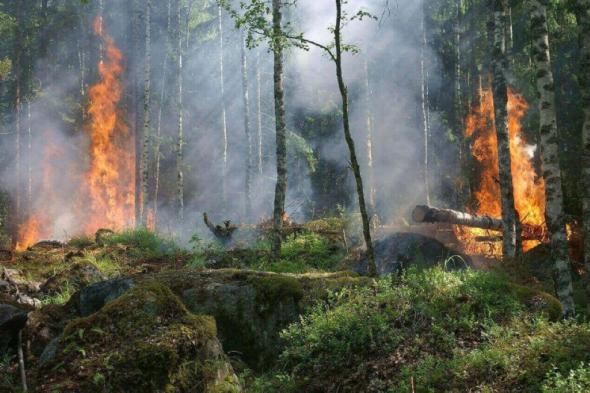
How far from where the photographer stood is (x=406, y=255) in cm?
1201

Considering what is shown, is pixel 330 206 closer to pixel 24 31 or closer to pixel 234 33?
pixel 234 33

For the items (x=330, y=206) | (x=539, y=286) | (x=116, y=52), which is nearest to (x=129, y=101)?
(x=116, y=52)

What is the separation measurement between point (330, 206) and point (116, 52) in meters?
17.3

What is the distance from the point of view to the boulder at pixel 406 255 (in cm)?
1192

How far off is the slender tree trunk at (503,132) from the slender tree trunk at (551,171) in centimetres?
422

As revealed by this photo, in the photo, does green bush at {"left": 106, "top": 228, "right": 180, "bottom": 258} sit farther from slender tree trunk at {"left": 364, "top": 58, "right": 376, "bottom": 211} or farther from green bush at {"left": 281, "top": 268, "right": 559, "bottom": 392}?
slender tree trunk at {"left": 364, "top": 58, "right": 376, "bottom": 211}

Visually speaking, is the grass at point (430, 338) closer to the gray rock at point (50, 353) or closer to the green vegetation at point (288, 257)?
the gray rock at point (50, 353)

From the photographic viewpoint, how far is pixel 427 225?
50.9 ft

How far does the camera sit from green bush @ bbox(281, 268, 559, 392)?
5465 mm

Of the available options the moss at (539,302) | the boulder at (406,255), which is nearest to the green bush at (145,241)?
the boulder at (406,255)

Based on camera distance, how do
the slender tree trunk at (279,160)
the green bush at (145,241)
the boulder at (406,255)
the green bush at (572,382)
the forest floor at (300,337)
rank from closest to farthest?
the green bush at (572,382), the forest floor at (300,337), the boulder at (406,255), the slender tree trunk at (279,160), the green bush at (145,241)

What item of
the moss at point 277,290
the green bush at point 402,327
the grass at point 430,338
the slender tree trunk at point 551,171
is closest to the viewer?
the grass at point 430,338

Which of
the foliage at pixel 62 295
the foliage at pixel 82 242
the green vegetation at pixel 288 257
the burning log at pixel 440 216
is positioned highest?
the burning log at pixel 440 216

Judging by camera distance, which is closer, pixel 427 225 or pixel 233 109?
pixel 427 225
